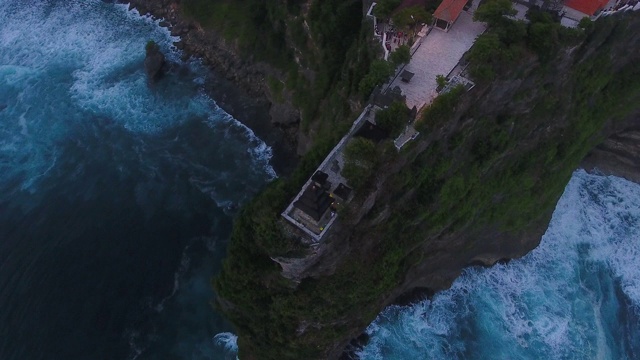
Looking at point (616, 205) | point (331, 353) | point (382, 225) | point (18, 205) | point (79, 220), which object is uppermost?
point (616, 205)

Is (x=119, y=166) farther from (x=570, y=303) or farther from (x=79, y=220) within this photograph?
(x=570, y=303)

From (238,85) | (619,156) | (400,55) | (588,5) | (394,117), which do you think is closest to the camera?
(394,117)

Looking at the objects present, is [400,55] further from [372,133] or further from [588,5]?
[588,5]

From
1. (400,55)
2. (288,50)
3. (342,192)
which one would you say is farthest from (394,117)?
(288,50)

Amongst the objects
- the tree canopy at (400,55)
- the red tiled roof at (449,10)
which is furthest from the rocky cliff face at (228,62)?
the red tiled roof at (449,10)

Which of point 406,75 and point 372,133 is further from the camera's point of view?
point 406,75

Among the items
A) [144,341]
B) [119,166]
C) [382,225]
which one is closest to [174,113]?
[119,166]
